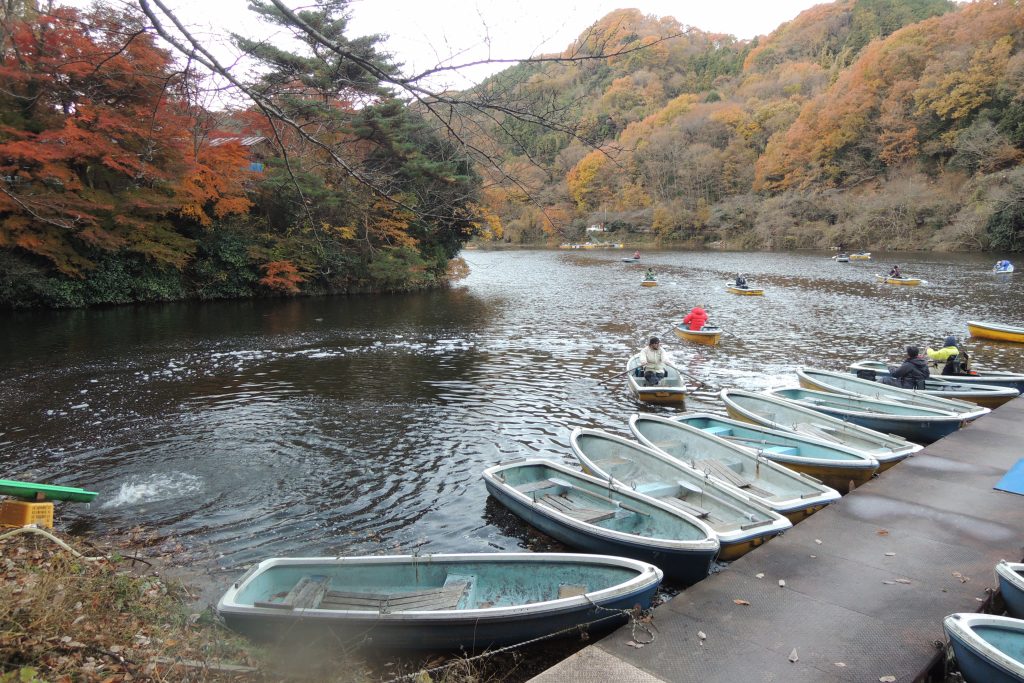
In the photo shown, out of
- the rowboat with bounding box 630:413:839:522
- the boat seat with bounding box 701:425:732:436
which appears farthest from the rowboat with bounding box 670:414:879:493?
the rowboat with bounding box 630:413:839:522

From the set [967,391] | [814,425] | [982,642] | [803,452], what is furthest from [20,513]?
[967,391]

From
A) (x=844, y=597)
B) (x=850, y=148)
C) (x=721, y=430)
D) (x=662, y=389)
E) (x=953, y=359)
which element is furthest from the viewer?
(x=850, y=148)

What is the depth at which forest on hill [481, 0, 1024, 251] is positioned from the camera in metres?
57.6

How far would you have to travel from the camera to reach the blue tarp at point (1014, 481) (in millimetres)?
8062

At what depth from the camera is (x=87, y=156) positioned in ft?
77.2

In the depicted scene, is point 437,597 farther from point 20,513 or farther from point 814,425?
point 814,425

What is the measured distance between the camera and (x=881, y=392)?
43.3 ft

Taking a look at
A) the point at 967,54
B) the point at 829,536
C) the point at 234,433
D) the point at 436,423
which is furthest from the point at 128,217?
the point at 967,54

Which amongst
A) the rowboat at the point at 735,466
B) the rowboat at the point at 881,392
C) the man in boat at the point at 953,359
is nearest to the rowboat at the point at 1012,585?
the rowboat at the point at 735,466

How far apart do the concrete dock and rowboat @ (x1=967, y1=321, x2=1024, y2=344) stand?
1568 centimetres

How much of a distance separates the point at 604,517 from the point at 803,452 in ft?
13.8

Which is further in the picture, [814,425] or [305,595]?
[814,425]

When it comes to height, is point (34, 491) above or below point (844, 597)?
above

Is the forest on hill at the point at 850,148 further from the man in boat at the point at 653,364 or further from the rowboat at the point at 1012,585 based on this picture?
the rowboat at the point at 1012,585
